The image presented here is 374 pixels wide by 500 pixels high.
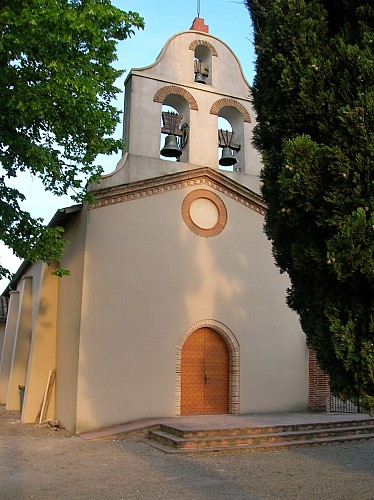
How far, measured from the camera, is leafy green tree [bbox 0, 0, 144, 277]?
24.4ft

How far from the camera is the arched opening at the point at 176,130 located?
1352 cm

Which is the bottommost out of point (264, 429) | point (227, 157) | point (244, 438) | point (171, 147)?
point (244, 438)

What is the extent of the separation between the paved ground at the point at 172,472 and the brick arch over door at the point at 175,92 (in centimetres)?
865

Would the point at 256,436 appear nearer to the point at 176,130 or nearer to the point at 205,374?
the point at 205,374

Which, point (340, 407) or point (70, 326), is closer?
point (70, 326)

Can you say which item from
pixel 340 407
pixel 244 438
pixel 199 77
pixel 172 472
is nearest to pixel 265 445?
pixel 244 438

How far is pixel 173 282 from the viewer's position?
41.2ft

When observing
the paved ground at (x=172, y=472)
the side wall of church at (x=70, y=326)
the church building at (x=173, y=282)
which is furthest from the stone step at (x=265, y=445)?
the side wall of church at (x=70, y=326)

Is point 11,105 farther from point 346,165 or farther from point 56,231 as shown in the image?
point 346,165

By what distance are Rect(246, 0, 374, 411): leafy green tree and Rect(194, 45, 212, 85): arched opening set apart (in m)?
9.00

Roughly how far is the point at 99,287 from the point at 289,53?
782 cm

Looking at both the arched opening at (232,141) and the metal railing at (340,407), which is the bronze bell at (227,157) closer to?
the arched opening at (232,141)

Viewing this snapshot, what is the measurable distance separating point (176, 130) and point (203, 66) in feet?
7.72

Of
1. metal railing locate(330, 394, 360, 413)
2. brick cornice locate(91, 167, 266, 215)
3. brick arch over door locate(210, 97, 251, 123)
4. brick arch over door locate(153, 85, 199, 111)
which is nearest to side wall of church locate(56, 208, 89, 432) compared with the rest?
brick cornice locate(91, 167, 266, 215)
